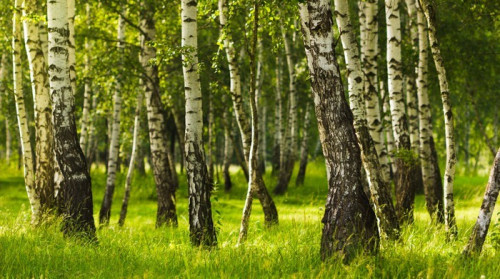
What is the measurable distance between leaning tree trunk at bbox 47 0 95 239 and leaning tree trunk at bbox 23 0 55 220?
72.5 inches

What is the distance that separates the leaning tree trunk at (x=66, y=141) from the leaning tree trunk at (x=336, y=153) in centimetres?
404

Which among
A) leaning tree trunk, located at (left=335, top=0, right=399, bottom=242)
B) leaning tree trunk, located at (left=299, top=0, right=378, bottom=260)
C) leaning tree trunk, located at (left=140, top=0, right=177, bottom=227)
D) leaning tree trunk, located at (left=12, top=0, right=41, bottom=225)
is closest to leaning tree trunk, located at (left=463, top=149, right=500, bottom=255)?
leaning tree trunk, located at (left=299, top=0, right=378, bottom=260)

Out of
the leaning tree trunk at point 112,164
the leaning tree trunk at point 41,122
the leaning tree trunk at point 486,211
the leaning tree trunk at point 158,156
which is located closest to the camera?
the leaning tree trunk at point 486,211

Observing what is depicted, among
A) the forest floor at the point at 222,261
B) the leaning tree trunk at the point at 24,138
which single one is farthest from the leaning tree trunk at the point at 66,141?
the leaning tree trunk at the point at 24,138

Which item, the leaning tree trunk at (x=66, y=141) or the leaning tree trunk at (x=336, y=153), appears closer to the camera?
the leaning tree trunk at (x=336, y=153)

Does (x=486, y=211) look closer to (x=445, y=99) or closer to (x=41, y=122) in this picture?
(x=445, y=99)

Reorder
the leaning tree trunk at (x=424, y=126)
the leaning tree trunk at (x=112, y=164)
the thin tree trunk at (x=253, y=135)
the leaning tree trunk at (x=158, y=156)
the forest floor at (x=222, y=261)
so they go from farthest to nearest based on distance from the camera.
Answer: the leaning tree trunk at (x=112, y=164)
the leaning tree trunk at (x=158, y=156)
the leaning tree trunk at (x=424, y=126)
the thin tree trunk at (x=253, y=135)
the forest floor at (x=222, y=261)

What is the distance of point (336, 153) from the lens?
227 inches

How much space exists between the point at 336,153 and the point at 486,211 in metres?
1.74

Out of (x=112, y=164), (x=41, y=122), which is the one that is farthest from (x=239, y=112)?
(x=112, y=164)

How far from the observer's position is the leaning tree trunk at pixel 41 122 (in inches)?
393

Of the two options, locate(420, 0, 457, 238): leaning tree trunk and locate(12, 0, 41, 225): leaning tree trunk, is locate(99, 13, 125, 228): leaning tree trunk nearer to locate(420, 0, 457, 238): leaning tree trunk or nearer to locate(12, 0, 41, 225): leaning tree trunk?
locate(12, 0, 41, 225): leaning tree trunk

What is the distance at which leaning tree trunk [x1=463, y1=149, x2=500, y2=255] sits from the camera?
550cm

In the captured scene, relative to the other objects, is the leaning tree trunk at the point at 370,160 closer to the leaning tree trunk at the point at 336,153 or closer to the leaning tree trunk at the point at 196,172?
the leaning tree trunk at the point at 336,153
